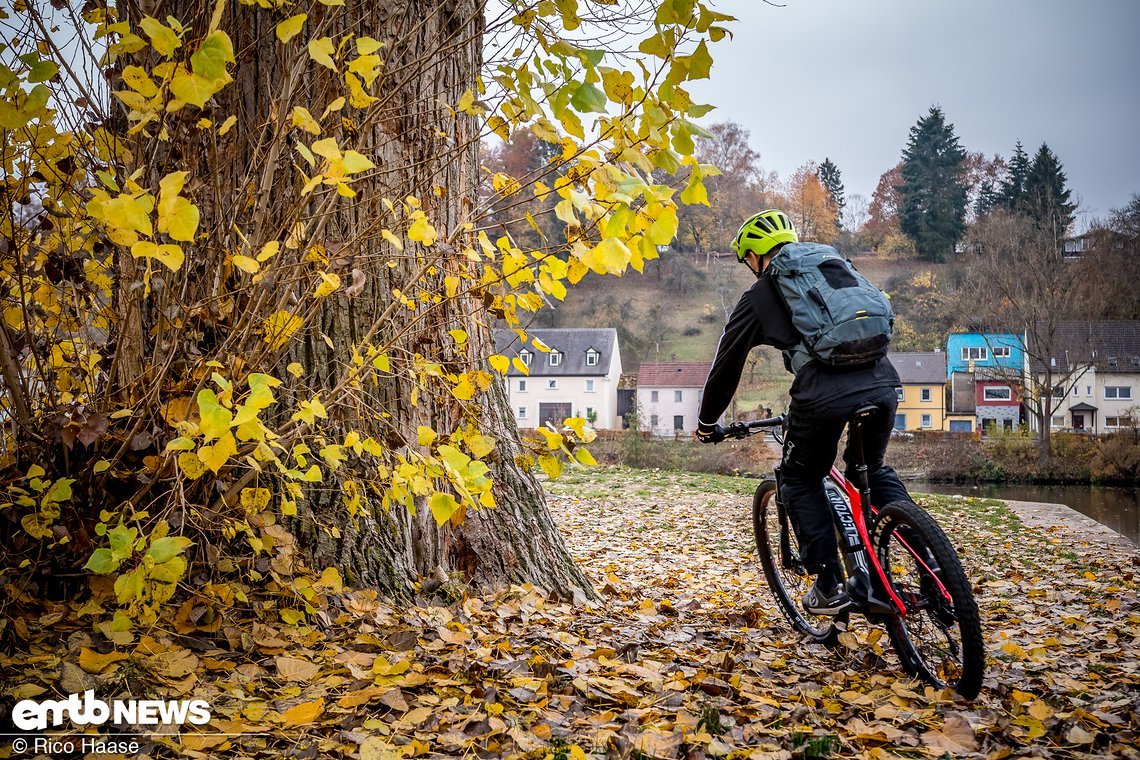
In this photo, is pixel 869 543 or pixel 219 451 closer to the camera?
pixel 219 451

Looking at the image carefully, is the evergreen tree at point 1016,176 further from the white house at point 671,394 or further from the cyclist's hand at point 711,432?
the cyclist's hand at point 711,432

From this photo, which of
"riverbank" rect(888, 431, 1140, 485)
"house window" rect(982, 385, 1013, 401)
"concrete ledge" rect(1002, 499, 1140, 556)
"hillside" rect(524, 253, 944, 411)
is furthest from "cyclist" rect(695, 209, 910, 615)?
"hillside" rect(524, 253, 944, 411)

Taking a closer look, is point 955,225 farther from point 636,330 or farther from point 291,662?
point 291,662

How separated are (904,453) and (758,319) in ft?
99.4

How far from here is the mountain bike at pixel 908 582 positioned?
277 centimetres

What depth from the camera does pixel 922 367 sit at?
46.1 metres

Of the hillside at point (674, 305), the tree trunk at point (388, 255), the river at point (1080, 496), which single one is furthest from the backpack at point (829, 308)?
the hillside at point (674, 305)

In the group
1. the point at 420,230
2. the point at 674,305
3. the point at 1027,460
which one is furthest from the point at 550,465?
the point at 674,305

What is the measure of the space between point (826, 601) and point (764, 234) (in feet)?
5.32

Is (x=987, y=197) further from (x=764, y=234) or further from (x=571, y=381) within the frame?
(x=764, y=234)

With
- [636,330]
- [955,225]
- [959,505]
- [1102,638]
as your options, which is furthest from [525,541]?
[955,225]

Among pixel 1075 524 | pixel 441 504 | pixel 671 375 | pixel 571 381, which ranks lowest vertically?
pixel 1075 524

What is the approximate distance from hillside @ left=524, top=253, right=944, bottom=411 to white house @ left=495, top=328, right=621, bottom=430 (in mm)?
4035

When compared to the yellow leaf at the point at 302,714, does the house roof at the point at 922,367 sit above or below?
above
